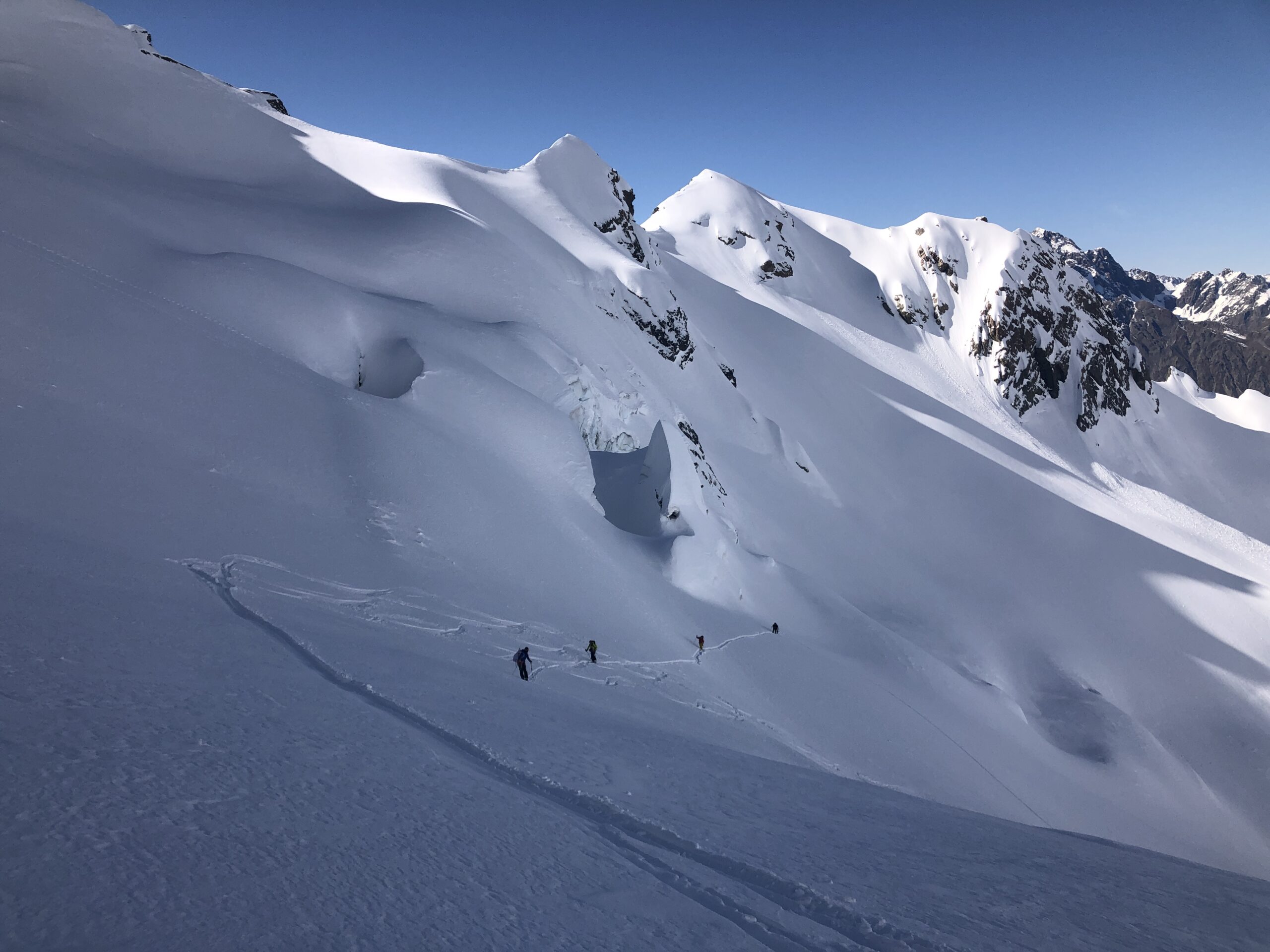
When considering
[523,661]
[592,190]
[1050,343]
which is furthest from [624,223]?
[1050,343]

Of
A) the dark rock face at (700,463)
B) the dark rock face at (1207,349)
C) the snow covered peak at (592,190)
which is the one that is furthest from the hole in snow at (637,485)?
the dark rock face at (1207,349)

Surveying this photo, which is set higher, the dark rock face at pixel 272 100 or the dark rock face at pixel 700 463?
the dark rock face at pixel 272 100

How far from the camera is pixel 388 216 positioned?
30047 mm

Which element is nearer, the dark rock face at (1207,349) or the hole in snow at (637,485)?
the hole in snow at (637,485)

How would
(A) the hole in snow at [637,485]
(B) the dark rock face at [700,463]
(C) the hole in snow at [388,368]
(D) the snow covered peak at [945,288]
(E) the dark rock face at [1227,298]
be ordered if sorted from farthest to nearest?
(E) the dark rock face at [1227,298] → (D) the snow covered peak at [945,288] → (B) the dark rock face at [700,463] → (A) the hole in snow at [637,485] → (C) the hole in snow at [388,368]

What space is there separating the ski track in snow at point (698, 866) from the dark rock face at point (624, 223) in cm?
3910

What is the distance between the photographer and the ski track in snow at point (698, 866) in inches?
221

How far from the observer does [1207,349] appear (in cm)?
13825

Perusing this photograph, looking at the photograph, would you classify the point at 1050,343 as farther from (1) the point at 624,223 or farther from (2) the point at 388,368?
(2) the point at 388,368

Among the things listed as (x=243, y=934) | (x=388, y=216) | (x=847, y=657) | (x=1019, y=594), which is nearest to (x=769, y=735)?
(x=847, y=657)

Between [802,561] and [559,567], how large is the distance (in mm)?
18235

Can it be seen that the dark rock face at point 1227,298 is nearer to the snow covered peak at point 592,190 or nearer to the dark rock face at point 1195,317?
the dark rock face at point 1195,317

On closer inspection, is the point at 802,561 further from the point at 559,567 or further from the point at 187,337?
the point at 187,337

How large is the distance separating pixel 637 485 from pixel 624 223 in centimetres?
2490
